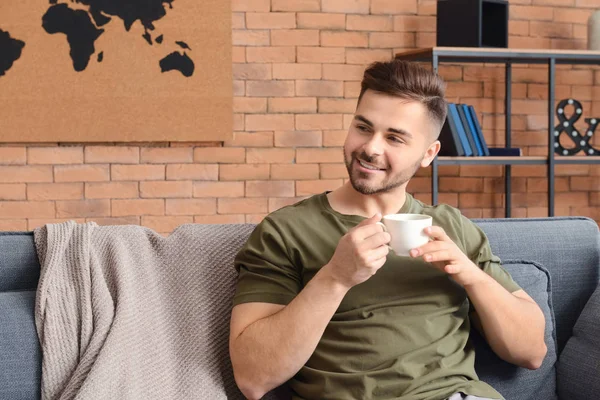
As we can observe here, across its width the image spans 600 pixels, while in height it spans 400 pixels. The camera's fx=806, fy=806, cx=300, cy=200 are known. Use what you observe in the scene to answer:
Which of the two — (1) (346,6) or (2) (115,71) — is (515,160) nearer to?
(1) (346,6)

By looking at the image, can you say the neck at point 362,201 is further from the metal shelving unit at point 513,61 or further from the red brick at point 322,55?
the red brick at point 322,55

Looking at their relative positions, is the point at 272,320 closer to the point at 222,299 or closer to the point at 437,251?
the point at 222,299

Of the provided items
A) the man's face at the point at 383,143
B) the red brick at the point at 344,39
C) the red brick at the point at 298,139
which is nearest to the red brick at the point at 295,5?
the red brick at the point at 344,39

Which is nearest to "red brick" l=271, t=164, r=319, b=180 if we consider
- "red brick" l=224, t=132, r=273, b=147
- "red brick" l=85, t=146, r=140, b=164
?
"red brick" l=224, t=132, r=273, b=147

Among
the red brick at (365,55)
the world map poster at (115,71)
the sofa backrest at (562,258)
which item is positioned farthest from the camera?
the red brick at (365,55)

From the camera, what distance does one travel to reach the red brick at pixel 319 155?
12.6 feet

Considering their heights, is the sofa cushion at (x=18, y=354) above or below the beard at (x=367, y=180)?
below

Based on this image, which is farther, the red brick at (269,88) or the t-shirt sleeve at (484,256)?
the red brick at (269,88)

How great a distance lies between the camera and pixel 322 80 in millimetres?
3826

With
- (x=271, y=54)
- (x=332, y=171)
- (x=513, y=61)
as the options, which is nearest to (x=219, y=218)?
(x=332, y=171)

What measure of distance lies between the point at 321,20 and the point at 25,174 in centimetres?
153

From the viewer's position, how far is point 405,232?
1.37 m

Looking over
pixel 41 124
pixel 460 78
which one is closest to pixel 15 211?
pixel 41 124

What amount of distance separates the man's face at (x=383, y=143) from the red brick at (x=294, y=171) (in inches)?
84.9
